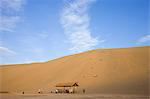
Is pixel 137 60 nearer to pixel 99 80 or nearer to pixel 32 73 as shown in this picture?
pixel 99 80

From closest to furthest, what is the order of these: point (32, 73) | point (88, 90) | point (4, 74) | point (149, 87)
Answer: point (149, 87) → point (88, 90) → point (32, 73) → point (4, 74)

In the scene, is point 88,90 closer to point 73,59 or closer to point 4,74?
point 73,59

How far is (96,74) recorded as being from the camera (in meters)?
41.8

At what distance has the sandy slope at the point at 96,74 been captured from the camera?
35938 mm

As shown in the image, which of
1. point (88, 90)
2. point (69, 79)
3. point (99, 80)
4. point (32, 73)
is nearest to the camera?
point (88, 90)

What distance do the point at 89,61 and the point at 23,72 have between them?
19.4 m

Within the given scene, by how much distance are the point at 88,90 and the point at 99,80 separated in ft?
13.8

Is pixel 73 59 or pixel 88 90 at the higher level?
pixel 73 59

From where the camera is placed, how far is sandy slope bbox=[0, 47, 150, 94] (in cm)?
3594

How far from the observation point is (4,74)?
61.1 metres

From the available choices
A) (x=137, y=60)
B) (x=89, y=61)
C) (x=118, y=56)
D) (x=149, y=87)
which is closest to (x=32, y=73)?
(x=89, y=61)

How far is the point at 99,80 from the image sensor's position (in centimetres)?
3919

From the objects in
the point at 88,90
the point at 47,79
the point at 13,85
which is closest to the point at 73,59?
the point at 47,79

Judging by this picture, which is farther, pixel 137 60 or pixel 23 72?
pixel 23 72
